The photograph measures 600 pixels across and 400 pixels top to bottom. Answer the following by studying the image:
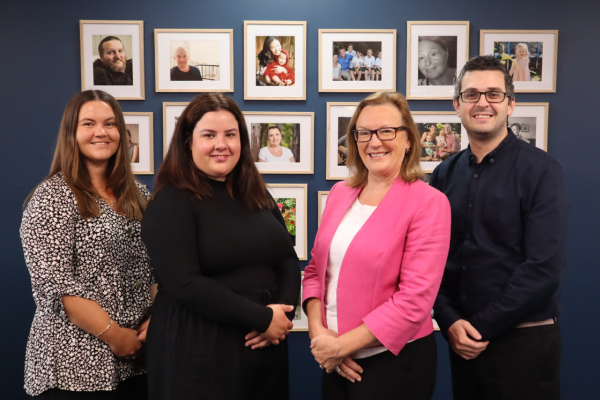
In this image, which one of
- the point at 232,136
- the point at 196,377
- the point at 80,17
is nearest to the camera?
the point at 196,377

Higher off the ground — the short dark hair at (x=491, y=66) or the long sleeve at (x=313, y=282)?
the short dark hair at (x=491, y=66)

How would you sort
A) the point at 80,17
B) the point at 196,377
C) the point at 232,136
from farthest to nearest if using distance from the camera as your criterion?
the point at 80,17 < the point at 232,136 < the point at 196,377

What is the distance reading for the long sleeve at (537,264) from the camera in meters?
1.59

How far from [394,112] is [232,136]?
615mm

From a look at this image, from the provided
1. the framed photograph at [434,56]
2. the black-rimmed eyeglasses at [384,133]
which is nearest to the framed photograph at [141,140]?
the framed photograph at [434,56]

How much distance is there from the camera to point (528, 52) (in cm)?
301

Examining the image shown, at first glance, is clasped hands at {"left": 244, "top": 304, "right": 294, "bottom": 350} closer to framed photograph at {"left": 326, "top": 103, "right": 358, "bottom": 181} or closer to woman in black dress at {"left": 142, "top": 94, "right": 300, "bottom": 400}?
woman in black dress at {"left": 142, "top": 94, "right": 300, "bottom": 400}

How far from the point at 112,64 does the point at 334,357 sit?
245 cm

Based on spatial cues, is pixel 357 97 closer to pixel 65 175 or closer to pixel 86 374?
pixel 65 175

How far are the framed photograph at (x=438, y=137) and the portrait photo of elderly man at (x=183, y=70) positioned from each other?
1494 millimetres

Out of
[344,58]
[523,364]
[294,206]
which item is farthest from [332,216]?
[344,58]

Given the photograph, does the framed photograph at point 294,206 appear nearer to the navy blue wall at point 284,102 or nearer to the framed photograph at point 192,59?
the navy blue wall at point 284,102

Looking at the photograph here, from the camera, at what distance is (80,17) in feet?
9.75

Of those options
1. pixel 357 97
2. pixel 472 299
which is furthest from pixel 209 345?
pixel 357 97
